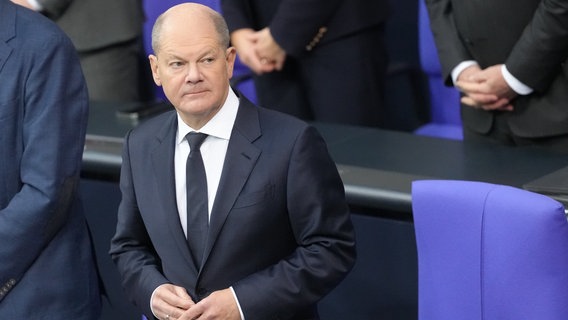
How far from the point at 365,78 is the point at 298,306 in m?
1.58

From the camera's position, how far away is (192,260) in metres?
2.31

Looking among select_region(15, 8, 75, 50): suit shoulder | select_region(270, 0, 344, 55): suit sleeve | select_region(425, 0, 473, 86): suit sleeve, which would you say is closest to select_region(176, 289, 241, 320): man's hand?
select_region(15, 8, 75, 50): suit shoulder

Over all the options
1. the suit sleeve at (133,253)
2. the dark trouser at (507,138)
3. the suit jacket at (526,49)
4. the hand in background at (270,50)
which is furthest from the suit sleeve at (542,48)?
the suit sleeve at (133,253)

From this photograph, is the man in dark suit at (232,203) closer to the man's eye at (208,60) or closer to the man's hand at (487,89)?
the man's eye at (208,60)

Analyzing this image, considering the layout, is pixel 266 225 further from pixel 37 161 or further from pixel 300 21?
pixel 300 21

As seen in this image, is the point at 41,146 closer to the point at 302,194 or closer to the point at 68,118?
the point at 68,118

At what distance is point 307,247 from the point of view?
7.46ft

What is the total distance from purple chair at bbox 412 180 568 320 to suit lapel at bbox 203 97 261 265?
1.10 ft

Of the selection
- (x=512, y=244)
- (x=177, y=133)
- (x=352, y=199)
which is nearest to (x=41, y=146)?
(x=177, y=133)

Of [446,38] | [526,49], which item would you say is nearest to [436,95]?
[446,38]

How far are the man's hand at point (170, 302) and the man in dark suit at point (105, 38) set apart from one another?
193 centimetres

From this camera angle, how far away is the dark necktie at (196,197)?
229 centimetres

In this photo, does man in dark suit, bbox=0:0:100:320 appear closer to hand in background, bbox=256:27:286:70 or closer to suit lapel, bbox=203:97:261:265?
suit lapel, bbox=203:97:261:265

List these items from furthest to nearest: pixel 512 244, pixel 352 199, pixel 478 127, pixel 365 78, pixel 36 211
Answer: pixel 365 78
pixel 478 127
pixel 352 199
pixel 36 211
pixel 512 244
